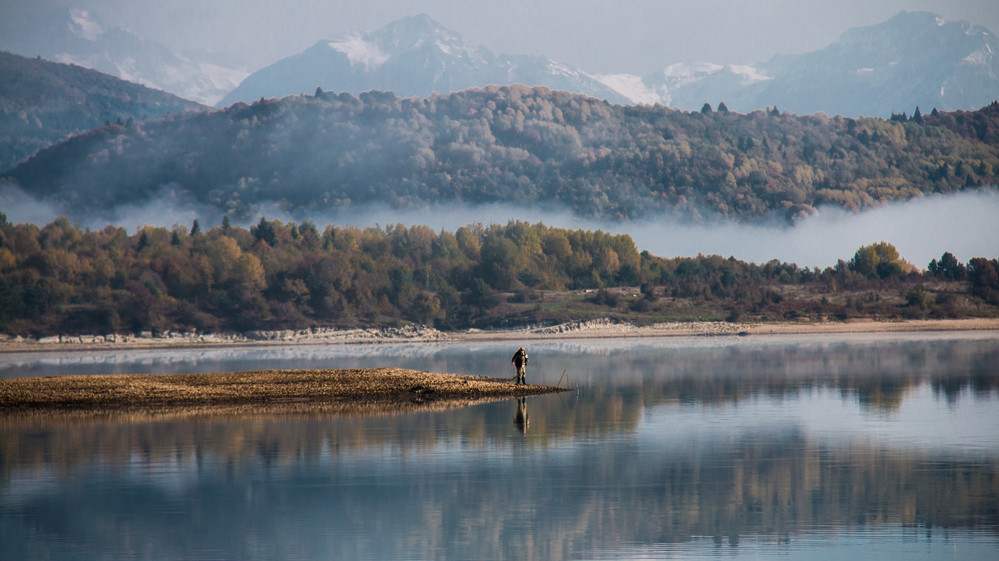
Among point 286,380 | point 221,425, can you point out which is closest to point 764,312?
point 286,380

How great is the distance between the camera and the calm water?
66.0ft

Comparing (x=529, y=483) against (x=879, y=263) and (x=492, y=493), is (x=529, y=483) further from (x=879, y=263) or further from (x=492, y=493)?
(x=879, y=263)

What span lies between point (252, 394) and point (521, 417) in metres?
14.5

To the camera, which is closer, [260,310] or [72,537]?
[72,537]

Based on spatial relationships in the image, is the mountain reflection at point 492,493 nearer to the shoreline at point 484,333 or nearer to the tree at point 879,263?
the shoreline at point 484,333

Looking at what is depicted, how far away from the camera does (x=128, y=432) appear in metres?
35.6

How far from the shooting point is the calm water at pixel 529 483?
66.0 ft

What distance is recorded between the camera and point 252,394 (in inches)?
1834

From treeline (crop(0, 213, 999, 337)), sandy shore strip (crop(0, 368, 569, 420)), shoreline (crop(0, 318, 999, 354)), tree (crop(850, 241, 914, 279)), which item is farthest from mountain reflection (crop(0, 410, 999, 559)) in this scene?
tree (crop(850, 241, 914, 279))

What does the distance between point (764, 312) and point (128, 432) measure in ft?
455

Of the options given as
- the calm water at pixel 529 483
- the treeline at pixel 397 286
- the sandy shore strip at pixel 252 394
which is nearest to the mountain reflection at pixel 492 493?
the calm water at pixel 529 483

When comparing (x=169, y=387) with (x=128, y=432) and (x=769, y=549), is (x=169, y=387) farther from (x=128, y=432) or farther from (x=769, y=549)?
(x=769, y=549)

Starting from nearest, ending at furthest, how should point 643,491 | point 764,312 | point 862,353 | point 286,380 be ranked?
point 643,491 < point 286,380 < point 862,353 < point 764,312

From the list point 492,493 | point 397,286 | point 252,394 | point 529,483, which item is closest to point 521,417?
point 529,483
